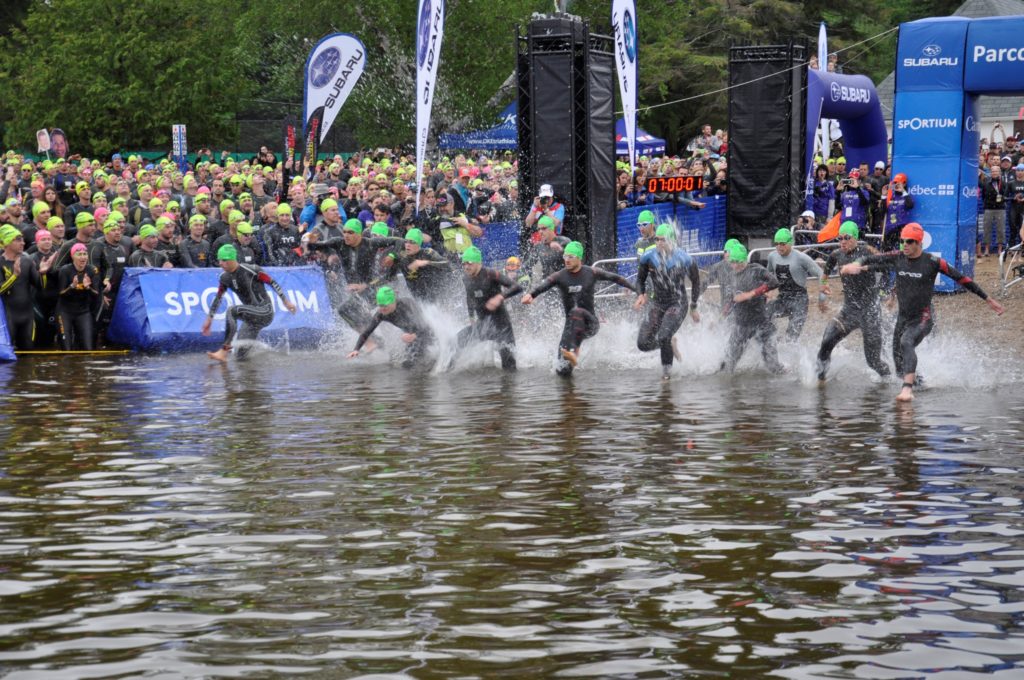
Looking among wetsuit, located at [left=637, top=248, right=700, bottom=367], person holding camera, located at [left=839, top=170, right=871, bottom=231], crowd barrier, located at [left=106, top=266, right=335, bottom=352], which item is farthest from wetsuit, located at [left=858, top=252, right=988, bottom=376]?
person holding camera, located at [left=839, top=170, right=871, bottom=231]

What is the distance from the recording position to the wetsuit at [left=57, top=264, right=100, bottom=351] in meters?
18.1

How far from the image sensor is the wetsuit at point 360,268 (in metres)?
18.2

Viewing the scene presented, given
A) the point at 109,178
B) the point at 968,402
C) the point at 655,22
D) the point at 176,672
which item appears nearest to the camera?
the point at 176,672

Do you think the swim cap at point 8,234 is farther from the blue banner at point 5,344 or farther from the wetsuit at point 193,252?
the wetsuit at point 193,252

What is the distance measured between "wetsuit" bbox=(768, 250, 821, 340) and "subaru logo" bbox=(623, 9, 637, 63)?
6.65m

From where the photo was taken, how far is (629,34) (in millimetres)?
22219

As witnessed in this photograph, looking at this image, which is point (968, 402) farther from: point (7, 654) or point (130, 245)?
point (130, 245)

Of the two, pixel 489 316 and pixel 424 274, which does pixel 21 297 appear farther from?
pixel 489 316

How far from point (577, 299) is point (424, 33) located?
5537 millimetres

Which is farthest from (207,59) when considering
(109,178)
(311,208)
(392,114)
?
(311,208)

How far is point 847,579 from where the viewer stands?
7469 millimetres

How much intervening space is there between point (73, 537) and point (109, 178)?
15577mm

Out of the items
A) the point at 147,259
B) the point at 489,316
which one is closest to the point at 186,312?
the point at 147,259

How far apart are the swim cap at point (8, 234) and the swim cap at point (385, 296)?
15.4ft
